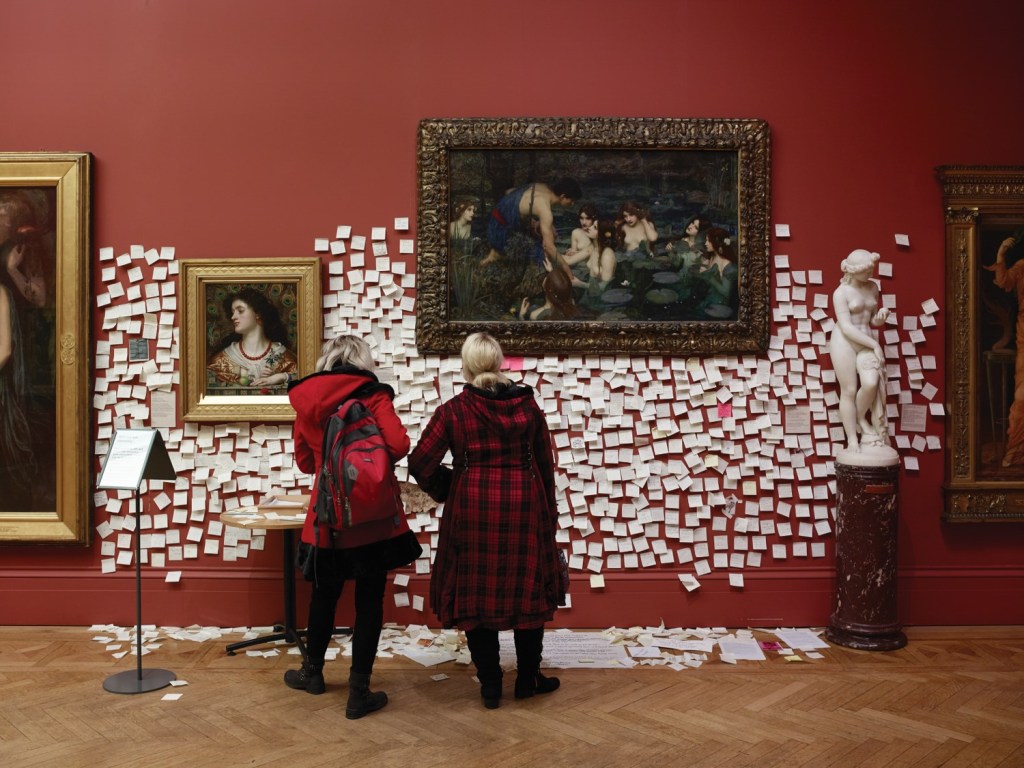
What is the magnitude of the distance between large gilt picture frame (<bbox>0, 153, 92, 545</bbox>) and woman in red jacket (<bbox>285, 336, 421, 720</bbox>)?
2.00 meters

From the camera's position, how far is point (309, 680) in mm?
3908

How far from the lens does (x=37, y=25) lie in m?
5.02

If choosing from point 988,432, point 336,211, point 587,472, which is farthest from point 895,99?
Result: point 336,211

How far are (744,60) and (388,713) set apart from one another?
3965 millimetres

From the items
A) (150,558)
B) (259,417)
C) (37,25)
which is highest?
(37,25)

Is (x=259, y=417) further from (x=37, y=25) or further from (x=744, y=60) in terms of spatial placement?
(x=744, y=60)

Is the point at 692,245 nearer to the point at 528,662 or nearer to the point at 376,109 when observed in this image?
the point at 376,109

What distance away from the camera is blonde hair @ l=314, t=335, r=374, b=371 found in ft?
11.9

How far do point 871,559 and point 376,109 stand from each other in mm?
3657

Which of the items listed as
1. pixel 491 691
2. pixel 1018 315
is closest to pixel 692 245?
pixel 1018 315

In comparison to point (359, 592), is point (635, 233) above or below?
above

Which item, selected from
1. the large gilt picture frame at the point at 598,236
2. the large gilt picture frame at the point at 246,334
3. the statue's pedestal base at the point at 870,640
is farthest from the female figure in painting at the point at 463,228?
the statue's pedestal base at the point at 870,640

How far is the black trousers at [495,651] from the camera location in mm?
3709

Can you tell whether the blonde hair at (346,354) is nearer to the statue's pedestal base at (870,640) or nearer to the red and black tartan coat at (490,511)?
the red and black tartan coat at (490,511)
